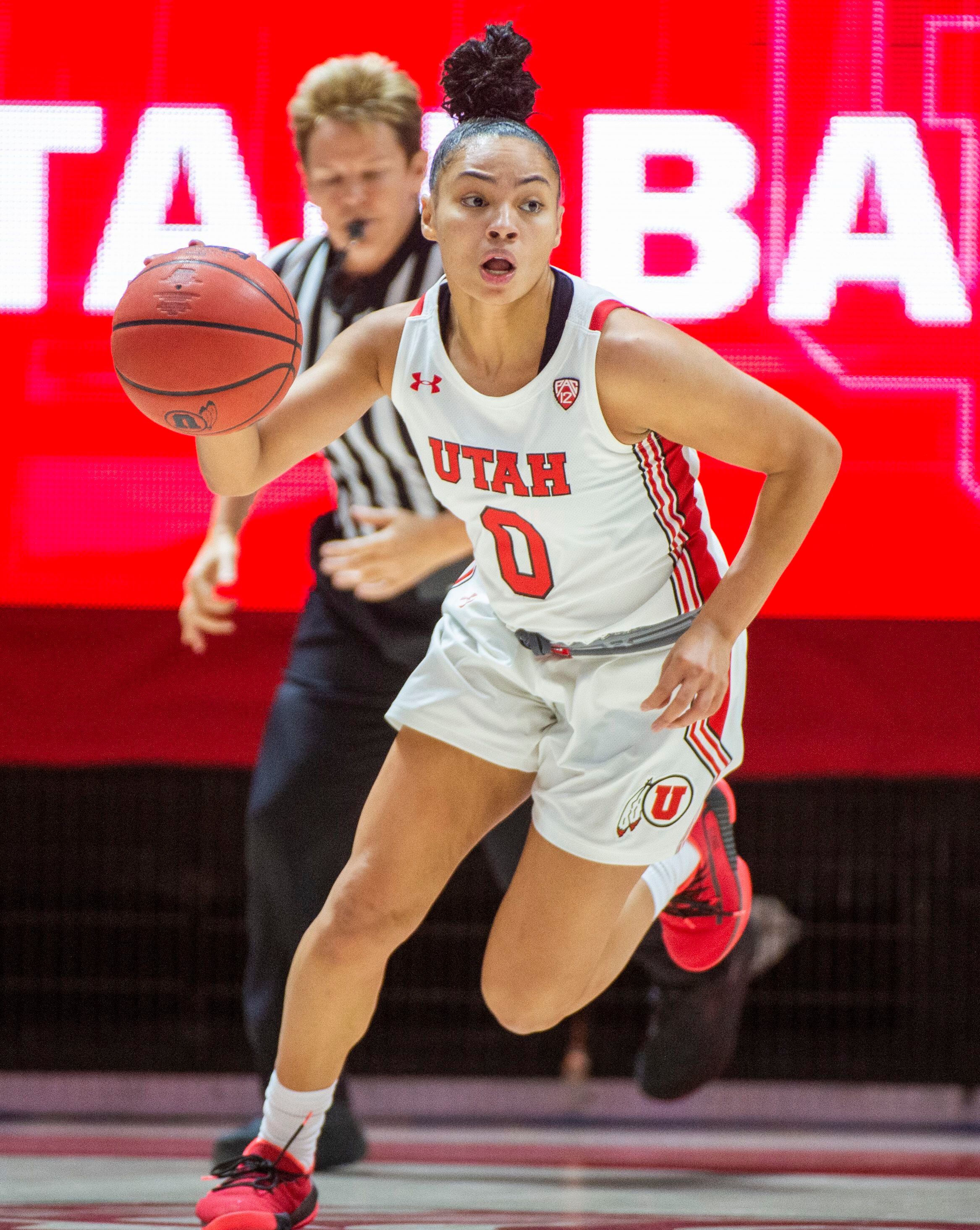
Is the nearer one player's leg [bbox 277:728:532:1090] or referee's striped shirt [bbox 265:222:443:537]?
player's leg [bbox 277:728:532:1090]

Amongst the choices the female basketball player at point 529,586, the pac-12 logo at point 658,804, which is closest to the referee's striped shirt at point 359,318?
the female basketball player at point 529,586

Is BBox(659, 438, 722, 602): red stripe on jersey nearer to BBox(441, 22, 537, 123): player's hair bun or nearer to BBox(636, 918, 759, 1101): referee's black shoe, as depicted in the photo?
BBox(441, 22, 537, 123): player's hair bun

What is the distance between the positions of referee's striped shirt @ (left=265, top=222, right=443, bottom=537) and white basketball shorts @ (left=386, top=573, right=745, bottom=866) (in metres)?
0.58

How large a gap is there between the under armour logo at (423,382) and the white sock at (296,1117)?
0.86 m

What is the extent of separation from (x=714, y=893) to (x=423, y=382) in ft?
3.13

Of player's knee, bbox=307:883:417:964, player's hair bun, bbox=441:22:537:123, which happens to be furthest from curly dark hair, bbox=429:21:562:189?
player's knee, bbox=307:883:417:964

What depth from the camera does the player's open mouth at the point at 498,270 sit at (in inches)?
65.8

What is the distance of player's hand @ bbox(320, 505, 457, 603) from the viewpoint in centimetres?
218

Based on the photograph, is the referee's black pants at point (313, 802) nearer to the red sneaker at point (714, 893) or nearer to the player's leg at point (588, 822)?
the red sneaker at point (714, 893)

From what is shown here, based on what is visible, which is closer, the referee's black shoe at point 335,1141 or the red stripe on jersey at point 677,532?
the red stripe on jersey at point 677,532

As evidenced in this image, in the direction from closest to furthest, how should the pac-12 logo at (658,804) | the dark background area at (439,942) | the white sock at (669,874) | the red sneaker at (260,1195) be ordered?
the red sneaker at (260,1195) → the pac-12 logo at (658,804) → the white sock at (669,874) → the dark background area at (439,942)

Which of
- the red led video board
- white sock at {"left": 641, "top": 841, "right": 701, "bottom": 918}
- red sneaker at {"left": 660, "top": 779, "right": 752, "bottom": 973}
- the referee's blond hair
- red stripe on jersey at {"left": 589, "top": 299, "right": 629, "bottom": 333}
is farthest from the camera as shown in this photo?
the red led video board

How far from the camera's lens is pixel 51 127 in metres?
2.82

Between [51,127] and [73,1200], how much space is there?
76.5 inches
